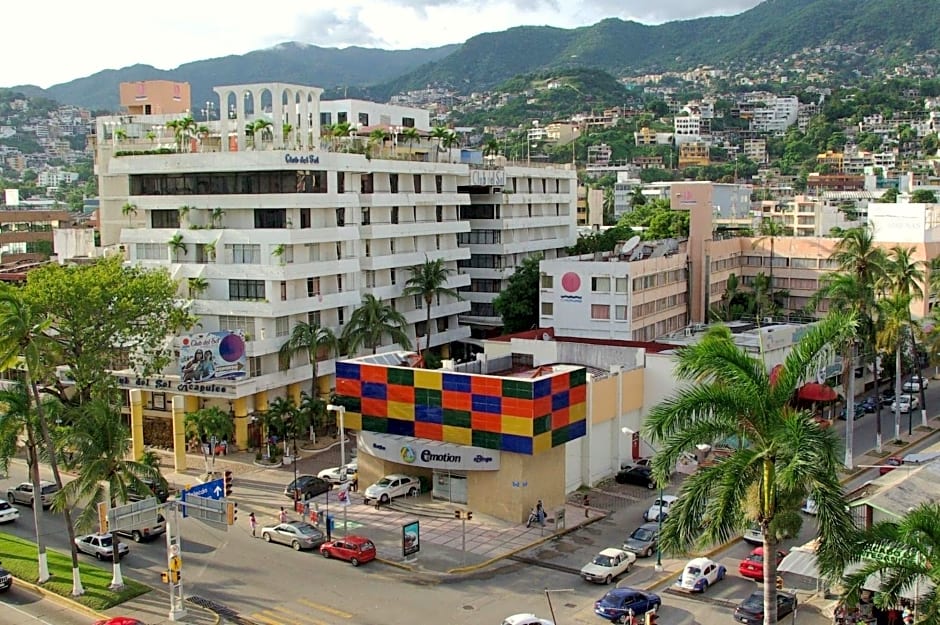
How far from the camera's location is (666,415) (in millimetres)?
28516

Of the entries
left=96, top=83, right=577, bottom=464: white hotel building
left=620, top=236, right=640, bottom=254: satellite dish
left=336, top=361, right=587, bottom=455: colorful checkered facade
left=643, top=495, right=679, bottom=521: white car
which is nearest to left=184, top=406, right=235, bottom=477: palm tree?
left=96, top=83, right=577, bottom=464: white hotel building

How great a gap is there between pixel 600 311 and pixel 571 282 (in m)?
3.10

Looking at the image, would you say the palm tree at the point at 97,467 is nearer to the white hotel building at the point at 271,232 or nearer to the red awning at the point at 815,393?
the white hotel building at the point at 271,232

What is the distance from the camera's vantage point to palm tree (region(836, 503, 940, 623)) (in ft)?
82.7

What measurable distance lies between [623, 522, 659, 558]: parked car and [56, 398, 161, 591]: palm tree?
20.7 meters

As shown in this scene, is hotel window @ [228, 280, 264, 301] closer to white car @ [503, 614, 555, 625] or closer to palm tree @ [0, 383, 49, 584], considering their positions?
palm tree @ [0, 383, 49, 584]

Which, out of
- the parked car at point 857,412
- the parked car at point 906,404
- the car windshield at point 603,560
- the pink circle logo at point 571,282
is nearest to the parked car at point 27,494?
the car windshield at point 603,560

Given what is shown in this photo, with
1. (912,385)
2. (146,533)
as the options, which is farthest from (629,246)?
(146,533)

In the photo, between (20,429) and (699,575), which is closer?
(699,575)

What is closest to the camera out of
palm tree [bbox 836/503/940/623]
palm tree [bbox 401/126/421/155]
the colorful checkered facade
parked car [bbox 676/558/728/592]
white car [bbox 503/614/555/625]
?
palm tree [bbox 836/503/940/623]

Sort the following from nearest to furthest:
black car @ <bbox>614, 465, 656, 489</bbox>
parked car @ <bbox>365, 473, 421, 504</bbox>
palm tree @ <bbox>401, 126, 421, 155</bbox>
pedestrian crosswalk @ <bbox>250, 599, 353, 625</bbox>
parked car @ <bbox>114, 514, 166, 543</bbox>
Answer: pedestrian crosswalk @ <bbox>250, 599, 353, 625</bbox> → parked car @ <bbox>114, 514, 166, 543</bbox> → parked car @ <bbox>365, 473, 421, 504</bbox> → black car @ <bbox>614, 465, 656, 489</bbox> → palm tree @ <bbox>401, 126, 421, 155</bbox>

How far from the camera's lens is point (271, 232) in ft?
219

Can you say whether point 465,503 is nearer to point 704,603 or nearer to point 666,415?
point 704,603

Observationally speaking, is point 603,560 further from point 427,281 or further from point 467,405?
point 427,281
